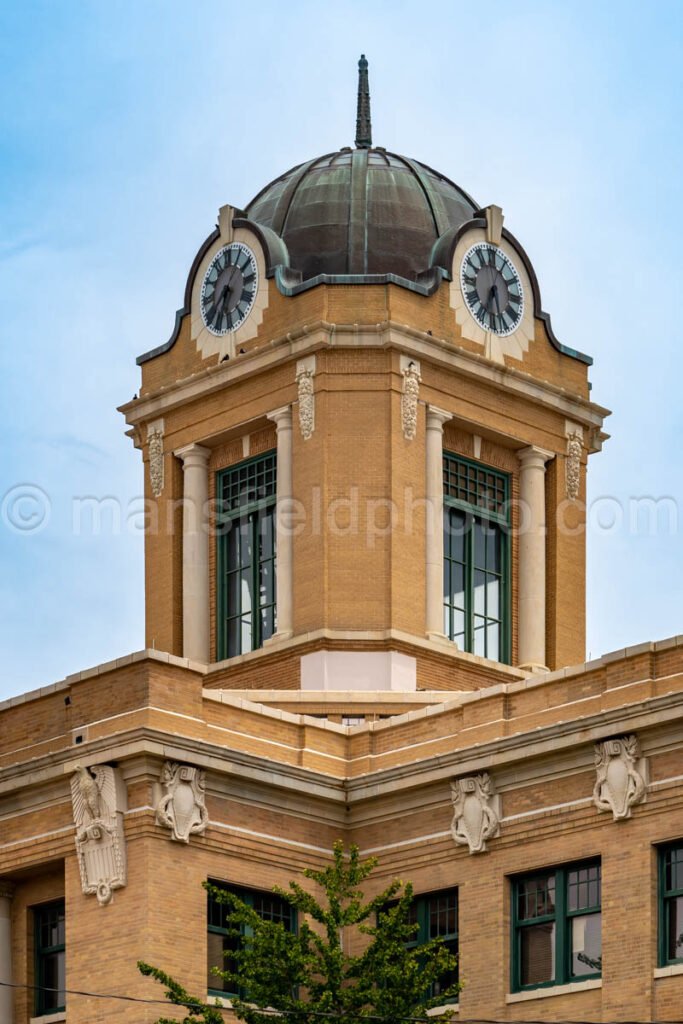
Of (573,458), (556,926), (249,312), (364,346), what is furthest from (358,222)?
(556,926)

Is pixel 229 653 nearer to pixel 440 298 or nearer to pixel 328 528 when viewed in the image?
pixel 328 528

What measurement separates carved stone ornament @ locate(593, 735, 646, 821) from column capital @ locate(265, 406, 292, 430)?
15002 millimetres

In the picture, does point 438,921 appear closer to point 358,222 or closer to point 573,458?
point 573,458

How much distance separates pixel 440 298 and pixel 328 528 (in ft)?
19.2

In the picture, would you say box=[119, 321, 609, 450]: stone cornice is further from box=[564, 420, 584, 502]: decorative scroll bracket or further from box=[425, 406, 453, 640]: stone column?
box=[425, 406, 453, 640]: stone column

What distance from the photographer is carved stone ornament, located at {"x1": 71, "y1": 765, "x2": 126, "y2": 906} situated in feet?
146

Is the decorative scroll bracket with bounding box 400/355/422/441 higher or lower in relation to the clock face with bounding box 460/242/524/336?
lower

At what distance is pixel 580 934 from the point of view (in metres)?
43.8

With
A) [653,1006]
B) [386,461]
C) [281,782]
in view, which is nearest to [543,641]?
[386,461]

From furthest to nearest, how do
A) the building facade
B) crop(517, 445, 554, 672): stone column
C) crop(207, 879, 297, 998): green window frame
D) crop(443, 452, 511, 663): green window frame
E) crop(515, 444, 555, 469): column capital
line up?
crop(515, 444, 555, 469): column capital → crop(517, 445, 554, 672): stone column → crop(443, 452, 511, 663): green window frame → crop(207, 879, 297, 998): green window frame → the building facade

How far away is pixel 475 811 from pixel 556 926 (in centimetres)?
251

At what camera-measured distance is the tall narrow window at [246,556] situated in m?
57.1

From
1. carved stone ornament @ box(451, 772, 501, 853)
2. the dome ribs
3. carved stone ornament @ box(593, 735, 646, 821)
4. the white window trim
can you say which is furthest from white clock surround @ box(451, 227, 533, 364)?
the white window trim

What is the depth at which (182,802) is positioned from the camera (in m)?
44.8
